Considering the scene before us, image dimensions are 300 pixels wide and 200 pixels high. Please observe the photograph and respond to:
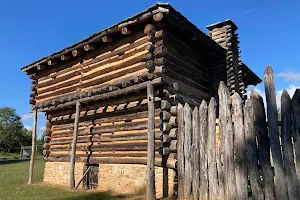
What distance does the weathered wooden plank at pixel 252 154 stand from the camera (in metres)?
5.16

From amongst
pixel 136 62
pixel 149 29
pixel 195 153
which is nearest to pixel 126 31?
pixel 149 29

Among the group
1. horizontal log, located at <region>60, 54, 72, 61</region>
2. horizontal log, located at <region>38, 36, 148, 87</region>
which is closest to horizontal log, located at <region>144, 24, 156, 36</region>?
horizontal log, located at <region>38, 36, 148, 87</region>

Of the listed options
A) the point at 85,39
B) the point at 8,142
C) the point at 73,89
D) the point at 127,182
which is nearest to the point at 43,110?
the point at 73,89

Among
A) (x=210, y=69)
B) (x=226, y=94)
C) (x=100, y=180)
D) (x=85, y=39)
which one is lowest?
(x=100, y=180)

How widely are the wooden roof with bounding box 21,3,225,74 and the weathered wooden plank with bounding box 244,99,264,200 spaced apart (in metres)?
4.40

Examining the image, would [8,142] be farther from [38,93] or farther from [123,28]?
[123,28]

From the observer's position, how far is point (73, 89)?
1244cm

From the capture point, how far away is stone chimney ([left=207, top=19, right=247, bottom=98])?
12.4 metres

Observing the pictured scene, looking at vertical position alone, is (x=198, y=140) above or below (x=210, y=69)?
below

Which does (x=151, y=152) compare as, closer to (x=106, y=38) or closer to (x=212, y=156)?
(x=212, y=156)

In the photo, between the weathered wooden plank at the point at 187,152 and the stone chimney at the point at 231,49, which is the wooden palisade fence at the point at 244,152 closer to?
the weathered wooden plank at the point at 187,152

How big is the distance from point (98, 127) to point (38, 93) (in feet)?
18.0

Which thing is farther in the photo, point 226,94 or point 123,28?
point 123,28

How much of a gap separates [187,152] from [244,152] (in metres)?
1.82
